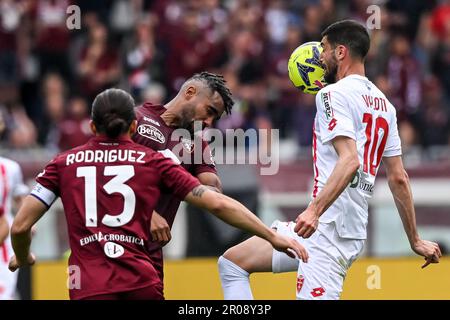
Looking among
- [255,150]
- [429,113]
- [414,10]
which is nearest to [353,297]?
[255,150]

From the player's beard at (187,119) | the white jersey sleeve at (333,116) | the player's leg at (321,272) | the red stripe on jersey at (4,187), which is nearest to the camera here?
the white jersey sleeve at (333,116)

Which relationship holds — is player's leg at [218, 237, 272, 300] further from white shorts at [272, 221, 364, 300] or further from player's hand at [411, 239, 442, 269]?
player's hand at [411, 239, 442, 269]

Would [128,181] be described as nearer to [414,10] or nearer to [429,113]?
[429,113]

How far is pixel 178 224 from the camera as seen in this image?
13.5 metres

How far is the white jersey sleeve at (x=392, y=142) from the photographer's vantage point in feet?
25.0

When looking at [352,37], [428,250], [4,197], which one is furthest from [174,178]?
[4,197]

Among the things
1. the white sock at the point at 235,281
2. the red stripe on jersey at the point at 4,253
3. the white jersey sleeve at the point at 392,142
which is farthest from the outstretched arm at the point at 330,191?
the red stripe on jersey at the point at 4,253

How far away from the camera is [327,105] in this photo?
23.9ft

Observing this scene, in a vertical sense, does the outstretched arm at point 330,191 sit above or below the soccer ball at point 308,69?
below

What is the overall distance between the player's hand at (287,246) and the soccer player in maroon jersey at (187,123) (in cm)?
134

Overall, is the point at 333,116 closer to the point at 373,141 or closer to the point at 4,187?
the point at 373,141

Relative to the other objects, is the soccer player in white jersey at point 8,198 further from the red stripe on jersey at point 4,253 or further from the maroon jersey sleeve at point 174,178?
the maroon jersey sleeve at point 174,178

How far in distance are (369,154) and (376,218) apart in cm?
607

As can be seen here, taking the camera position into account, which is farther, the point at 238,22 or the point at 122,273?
the point at 238,22
